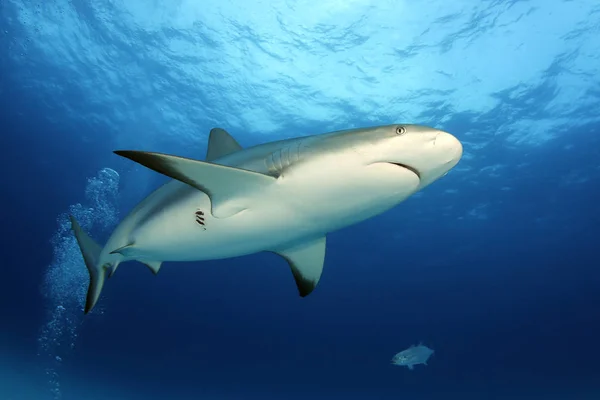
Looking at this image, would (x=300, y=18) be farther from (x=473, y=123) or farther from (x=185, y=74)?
(x=473, y=123)

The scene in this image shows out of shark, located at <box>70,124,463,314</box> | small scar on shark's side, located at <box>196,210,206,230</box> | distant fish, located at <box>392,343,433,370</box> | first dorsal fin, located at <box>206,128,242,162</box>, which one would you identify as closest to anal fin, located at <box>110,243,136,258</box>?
shark, located at <box>70,124,463,314</box>

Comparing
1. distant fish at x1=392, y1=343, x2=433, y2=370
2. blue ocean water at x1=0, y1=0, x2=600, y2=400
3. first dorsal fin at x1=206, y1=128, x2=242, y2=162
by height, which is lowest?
distant fish at x1=392, y1=343, x2=433, y2=370

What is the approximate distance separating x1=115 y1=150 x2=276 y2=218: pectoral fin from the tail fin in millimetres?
2467

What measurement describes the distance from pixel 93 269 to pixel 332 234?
2038 centimetres

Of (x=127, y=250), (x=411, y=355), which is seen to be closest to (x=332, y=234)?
(x=411, y=355)

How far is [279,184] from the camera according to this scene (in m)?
2.86

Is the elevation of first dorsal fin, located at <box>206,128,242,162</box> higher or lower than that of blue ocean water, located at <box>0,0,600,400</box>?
lower

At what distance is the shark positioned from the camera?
99.7 inches

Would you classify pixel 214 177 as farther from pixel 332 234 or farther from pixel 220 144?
pixel 332 234

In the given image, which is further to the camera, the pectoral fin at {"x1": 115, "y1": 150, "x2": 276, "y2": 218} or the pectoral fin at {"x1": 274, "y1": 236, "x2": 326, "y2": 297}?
the pectoral fin at {"x1": 274, "y1": 236, "x2": 326, "y2": 297}

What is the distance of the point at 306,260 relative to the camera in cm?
416

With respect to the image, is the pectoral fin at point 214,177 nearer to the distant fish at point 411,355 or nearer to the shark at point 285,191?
the shark at point 285,191

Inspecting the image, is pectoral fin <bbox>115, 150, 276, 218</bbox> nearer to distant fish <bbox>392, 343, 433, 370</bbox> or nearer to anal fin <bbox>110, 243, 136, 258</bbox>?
anal fin <bbox>110, 243, 136, 258</bbox>

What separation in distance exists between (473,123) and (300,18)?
8.63m
